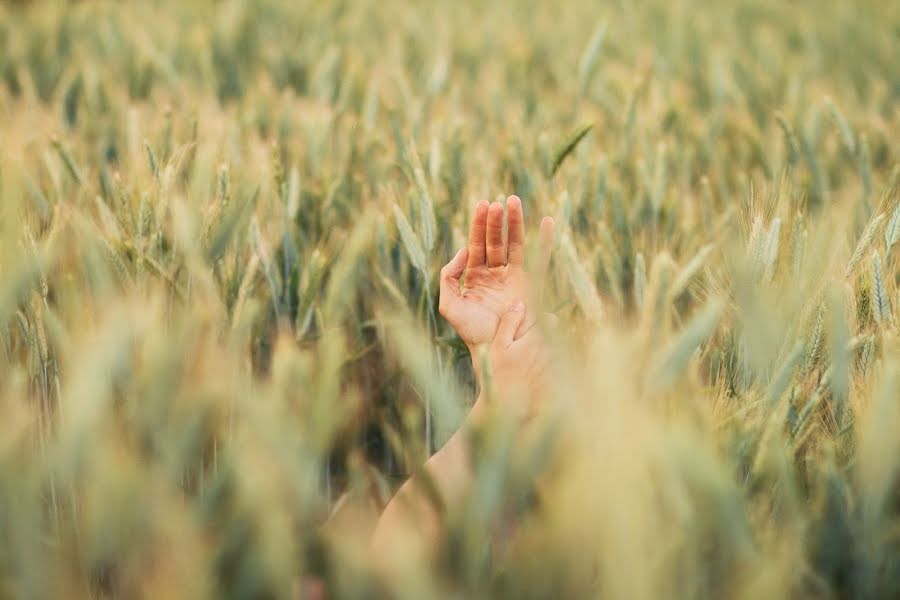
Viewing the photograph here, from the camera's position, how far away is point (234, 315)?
1.08 m

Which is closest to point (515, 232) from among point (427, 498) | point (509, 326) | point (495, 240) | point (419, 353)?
point (495, 240)

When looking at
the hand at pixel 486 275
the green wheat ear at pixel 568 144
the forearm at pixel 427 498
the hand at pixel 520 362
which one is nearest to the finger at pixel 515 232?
the hand at pixel 486 275

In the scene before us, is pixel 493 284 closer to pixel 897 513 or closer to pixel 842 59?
pixel 897 513

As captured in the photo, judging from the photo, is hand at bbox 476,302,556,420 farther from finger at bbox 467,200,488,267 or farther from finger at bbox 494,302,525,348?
finger at bbox 467,200,488,267

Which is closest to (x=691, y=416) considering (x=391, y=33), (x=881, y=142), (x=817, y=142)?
(x=817, y=142)

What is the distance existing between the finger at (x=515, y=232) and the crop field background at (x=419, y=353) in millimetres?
72

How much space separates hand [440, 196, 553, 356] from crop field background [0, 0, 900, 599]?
0.16ft

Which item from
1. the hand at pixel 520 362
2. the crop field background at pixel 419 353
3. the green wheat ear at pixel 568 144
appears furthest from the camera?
the green wheat ear at pixel 568 144

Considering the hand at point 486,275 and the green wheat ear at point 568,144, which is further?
the green wheat ear at point 568,144

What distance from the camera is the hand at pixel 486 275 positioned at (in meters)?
1.28

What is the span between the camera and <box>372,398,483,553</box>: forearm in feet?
2.21

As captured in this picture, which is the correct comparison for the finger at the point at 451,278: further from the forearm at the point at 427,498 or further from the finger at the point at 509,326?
the forearm at the point at 427,498

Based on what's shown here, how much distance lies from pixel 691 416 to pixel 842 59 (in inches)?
127

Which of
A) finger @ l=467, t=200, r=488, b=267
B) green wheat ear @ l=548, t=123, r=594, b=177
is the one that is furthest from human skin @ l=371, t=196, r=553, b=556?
green wheat ear @ l=548, t=123, r=594, b=177
